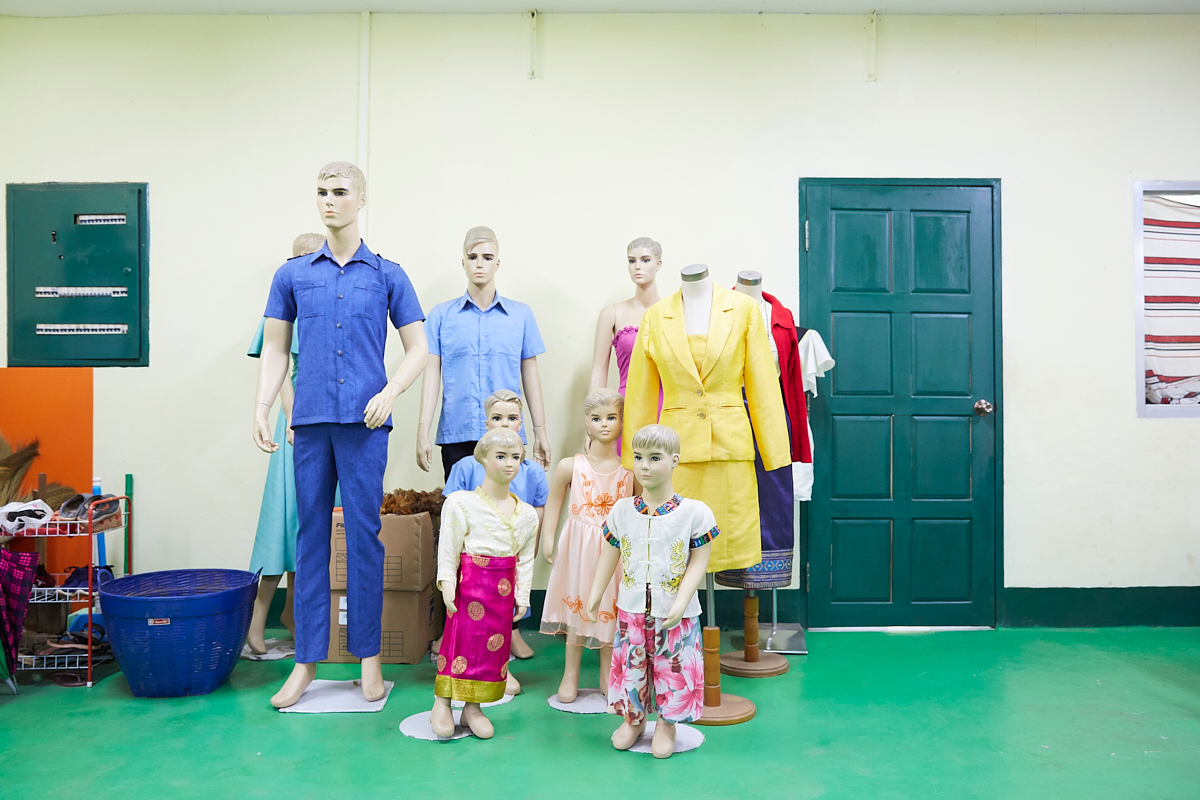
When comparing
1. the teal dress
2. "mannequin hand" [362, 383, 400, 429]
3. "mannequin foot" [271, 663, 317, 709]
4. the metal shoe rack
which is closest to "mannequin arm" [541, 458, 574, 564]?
A: "mannequin hand" [362, 383, 400, 429]

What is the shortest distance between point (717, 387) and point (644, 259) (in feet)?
3.49

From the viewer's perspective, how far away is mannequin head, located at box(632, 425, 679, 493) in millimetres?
2766

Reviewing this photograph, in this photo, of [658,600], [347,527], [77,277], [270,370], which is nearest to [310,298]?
[270,370]

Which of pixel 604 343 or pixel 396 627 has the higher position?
pixel 604 343

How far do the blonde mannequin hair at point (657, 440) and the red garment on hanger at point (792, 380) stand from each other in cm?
132

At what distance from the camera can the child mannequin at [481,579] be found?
2.89 metres

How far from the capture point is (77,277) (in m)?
4.56

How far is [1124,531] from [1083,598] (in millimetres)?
445

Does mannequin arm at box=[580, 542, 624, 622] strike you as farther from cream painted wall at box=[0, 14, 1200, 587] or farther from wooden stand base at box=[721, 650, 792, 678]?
cream painted wall at box=[0, 14, 1200, 587]

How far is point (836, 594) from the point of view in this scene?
15.0 ft

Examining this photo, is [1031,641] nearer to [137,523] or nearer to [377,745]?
[377,745]

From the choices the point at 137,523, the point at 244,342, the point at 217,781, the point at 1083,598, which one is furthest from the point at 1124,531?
the point at 137,523

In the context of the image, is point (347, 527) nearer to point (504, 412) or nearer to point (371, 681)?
point (371, 681)

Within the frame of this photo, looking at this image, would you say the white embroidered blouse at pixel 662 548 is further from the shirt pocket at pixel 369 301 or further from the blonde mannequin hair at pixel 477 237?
the blonde mannequin hair at pixel 477 237
